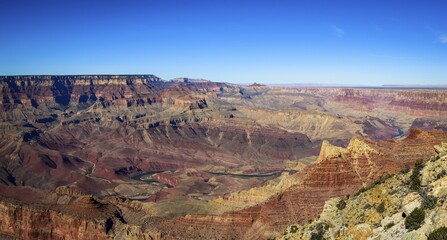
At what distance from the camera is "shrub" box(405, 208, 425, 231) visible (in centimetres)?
2857

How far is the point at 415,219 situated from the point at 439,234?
413 cm

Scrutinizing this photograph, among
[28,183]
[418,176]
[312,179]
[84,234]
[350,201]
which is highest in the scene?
[418,176]

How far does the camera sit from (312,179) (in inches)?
2958

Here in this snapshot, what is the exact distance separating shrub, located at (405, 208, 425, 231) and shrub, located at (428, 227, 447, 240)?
2.66 m

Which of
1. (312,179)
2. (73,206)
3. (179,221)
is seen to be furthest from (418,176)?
(73,206)

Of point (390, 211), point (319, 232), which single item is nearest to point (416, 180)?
point (390, 211)

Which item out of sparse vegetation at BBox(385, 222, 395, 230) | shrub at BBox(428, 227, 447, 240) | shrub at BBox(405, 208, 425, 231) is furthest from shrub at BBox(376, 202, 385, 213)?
shrub at BBox(428, 227, 447, 240)

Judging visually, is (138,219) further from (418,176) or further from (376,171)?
(418,176)

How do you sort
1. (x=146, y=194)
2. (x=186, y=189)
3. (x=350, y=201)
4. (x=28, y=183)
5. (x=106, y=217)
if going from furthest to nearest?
(x=28, y=183) → (x=146, y=194) → (x=186, y=189) → (x=106, y=217) → (x=350, y=201)

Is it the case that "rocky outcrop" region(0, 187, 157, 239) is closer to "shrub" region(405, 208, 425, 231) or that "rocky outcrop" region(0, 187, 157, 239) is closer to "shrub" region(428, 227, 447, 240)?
"shrub" region(405, 208, 425, 231)

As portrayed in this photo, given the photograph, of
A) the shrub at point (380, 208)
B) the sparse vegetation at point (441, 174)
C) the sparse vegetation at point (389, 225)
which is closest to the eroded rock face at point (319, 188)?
the shrub at point (380, 208)

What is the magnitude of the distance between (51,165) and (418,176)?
585 feet

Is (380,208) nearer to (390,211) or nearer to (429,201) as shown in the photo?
(390,211)

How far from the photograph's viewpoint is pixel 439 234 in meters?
25.0
